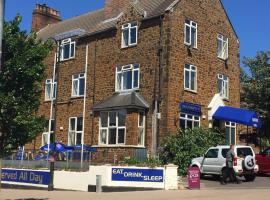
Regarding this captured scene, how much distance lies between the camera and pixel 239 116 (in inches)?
1164

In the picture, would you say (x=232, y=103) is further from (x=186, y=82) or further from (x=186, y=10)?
(x=186, y=10)

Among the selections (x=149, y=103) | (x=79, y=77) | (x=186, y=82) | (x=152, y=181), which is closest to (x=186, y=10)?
(x=186, y=82)

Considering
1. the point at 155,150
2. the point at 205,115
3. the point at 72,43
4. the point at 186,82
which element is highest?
the point at 72,43

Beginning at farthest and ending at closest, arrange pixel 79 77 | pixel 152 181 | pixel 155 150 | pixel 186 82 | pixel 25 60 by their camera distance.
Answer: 1. pixel 79 77
2. pixel 186 82
3. pixel 155 150
4. pixel 152 181
5. pixel 25 60

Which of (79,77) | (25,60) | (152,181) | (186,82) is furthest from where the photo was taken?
(79,77)

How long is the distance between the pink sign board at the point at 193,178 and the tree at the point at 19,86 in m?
6.58

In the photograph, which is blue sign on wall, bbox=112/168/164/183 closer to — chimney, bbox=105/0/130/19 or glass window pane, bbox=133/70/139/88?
glass window pane, bbox=133/70/139/88

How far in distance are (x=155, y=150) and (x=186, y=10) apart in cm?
887

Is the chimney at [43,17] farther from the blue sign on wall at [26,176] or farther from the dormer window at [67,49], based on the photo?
the blue sign on wall at [26,176]

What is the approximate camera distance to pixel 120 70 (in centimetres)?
3102

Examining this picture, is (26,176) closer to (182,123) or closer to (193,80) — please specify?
(182,123)

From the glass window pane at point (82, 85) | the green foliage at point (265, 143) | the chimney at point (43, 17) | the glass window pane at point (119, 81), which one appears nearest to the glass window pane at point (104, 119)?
the glass window pane at point (119, 81)

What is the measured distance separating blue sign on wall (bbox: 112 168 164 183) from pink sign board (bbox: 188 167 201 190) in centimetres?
126

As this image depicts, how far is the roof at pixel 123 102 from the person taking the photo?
92.6 ft
